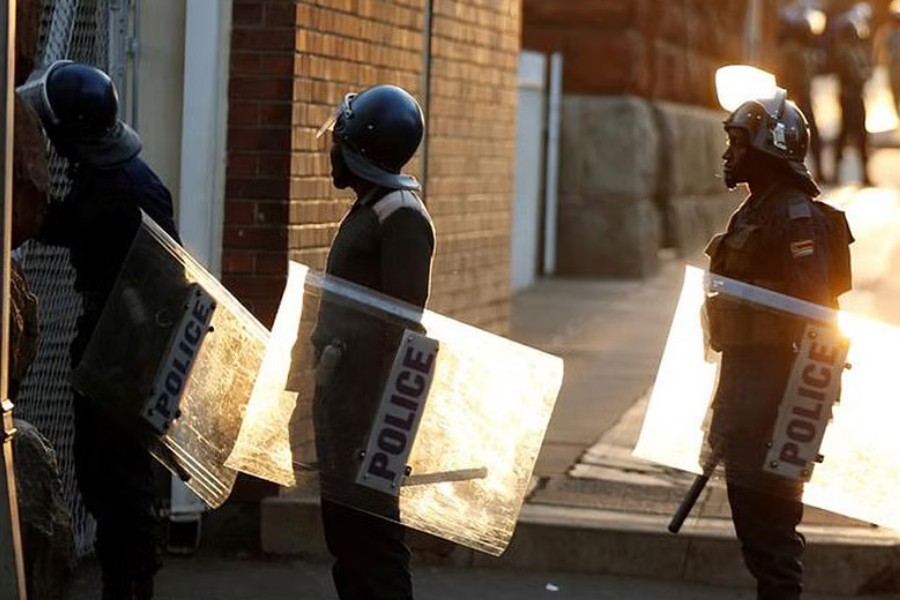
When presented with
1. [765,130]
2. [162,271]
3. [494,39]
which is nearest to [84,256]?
[162,271]

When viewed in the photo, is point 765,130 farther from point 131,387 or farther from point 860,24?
point 860,24

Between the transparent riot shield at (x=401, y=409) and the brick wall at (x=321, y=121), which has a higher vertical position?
the brick wall at (x=321, y=121)

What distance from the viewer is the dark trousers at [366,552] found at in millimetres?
5621

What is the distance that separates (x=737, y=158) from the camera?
240 inches

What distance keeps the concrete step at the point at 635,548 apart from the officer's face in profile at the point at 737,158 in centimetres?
171

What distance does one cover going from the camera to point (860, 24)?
22.9 meters

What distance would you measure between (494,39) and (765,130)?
4664 mm

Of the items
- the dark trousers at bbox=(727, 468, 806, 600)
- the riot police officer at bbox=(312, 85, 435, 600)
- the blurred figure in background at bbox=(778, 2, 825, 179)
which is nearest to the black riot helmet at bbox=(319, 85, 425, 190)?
the riot police officer at bbox=(312, 85, 435, 600)

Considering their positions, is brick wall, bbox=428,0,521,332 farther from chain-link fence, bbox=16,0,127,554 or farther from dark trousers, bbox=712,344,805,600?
dark trousers, bbox=712,344,805,600

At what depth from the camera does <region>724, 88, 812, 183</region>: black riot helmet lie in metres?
6.05

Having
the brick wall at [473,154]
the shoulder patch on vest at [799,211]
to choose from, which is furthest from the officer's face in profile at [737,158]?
the brick wall at [473,154]

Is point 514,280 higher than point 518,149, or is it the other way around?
point 518,149

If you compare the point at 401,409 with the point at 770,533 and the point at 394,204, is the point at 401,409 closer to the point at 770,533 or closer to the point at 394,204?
the point at 394,204

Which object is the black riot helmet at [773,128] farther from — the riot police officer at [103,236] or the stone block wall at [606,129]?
the stone block wall at [606,129]
